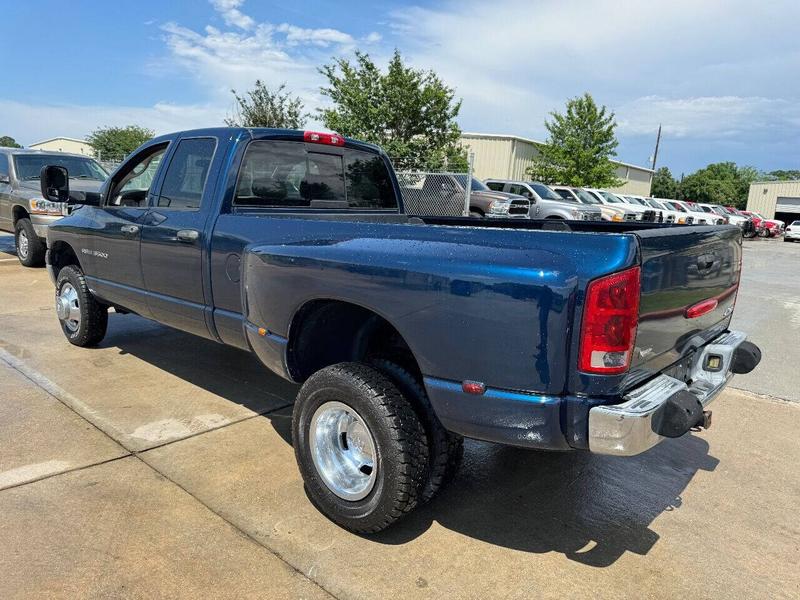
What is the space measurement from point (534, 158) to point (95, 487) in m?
37.6

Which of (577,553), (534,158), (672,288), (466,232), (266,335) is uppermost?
(534,158)

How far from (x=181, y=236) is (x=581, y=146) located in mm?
32418

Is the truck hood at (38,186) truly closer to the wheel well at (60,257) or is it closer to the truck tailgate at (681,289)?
the wheel well at (60,257)

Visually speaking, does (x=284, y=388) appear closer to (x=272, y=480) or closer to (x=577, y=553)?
(x=272, y=480)

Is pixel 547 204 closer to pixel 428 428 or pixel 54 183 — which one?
pixel 54 183

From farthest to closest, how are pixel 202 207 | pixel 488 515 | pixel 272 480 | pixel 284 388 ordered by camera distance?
pixel 284 388 < pixel 202 207 < pixel 272 480 < pixel 488 515

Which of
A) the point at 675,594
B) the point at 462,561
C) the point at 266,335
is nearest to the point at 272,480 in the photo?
the point at 266,335

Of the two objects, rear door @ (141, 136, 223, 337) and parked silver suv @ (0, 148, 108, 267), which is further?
parked silver suv @ (0, 148, 108, 267)

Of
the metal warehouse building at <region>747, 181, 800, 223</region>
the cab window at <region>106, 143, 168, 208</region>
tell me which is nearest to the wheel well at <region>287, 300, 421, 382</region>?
the cab window at <region>106, 143, 168, 208</region>

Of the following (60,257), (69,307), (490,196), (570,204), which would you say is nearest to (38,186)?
(60,257)

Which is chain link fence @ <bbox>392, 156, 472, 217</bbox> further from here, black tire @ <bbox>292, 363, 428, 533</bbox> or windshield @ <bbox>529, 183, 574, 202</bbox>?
black tire @ <bbox>292, 363, 428, 533</bbox>

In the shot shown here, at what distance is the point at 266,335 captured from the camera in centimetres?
Result: 311

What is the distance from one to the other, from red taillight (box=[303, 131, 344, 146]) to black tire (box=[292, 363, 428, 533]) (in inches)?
76.2

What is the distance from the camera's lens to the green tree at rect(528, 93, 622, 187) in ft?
107
